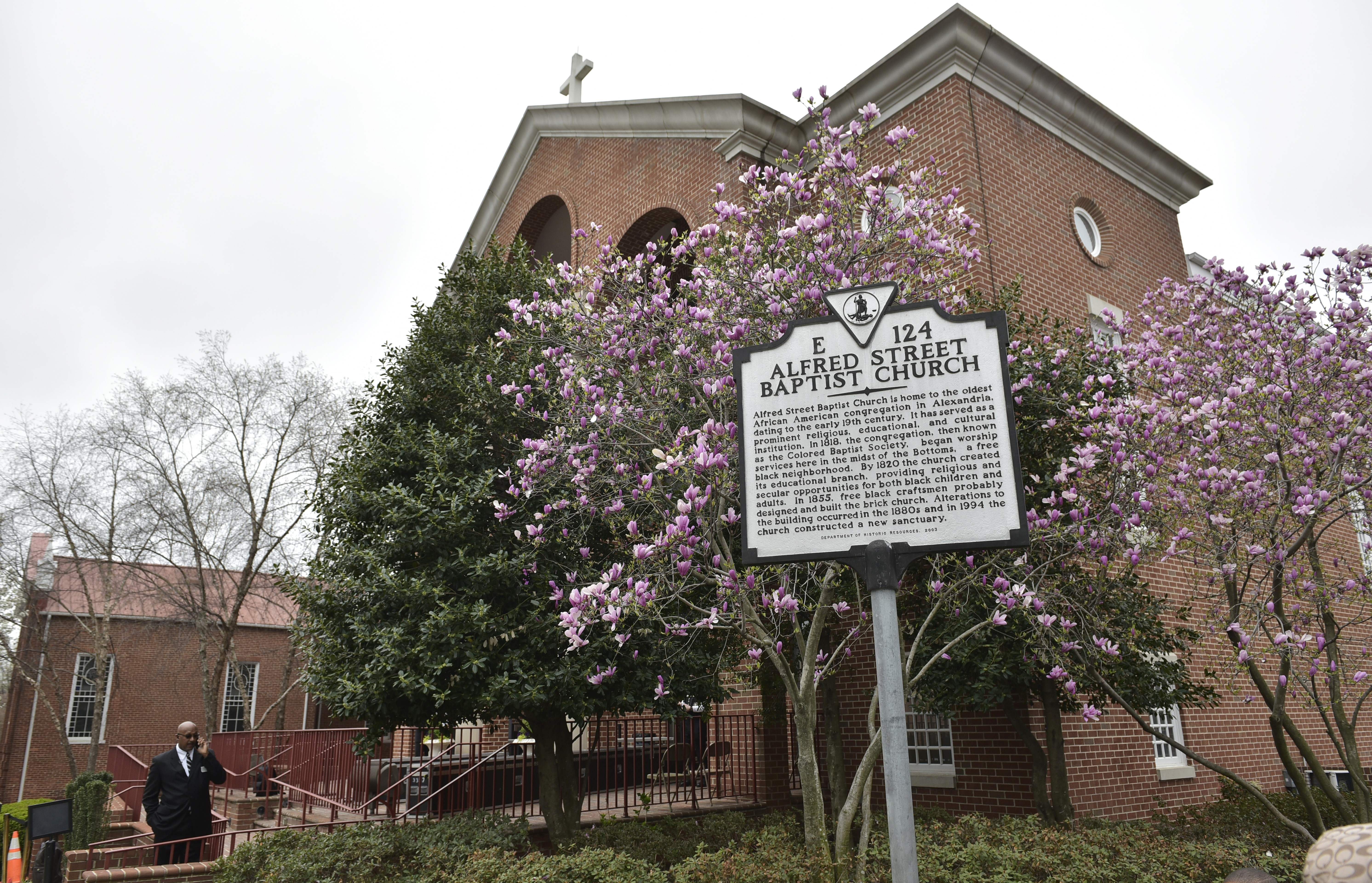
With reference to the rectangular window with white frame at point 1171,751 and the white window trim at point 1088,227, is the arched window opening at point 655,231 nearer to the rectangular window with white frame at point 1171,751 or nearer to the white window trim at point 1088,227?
the white window trim at point 1088,227

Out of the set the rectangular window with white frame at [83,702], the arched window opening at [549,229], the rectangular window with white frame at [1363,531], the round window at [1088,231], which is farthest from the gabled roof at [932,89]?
the rectangular window with white frame at [83,702]

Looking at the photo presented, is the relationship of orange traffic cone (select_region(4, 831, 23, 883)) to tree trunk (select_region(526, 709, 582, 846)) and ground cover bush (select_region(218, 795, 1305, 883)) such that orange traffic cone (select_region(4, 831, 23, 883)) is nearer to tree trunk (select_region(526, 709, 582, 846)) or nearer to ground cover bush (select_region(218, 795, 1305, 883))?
ground cover bush (select_region(218, 795, 1305, 883))

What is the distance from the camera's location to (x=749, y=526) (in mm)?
4859

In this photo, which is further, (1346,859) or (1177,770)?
(1177,770)

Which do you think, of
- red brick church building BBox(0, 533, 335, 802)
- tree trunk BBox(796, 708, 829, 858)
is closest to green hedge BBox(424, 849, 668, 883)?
tree trunk BBox(796, 708, 829, 858)

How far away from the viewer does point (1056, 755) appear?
998 centimetres

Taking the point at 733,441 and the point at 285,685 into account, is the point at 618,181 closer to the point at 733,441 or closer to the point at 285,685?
the point at 733,441

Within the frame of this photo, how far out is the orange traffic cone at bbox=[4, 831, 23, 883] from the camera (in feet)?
29.6

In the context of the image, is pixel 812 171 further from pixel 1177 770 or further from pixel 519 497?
pixel 1177 770

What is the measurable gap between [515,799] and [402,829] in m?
3.56

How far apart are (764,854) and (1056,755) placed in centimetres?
465

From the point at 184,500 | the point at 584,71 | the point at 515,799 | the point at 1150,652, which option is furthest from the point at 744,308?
the point at 184,500

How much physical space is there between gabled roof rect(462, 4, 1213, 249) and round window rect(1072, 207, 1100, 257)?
1.14 m

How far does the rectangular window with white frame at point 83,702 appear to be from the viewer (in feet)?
108
